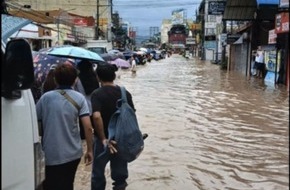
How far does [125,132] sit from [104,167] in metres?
0.60

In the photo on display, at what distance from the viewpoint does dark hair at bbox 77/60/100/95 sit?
27.4ft

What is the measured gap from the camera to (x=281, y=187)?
6754 millimetres

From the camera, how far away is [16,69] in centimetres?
268

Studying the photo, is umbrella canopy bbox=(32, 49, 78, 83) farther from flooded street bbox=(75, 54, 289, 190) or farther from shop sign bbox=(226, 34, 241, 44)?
A: shop sign bbox=(226, 34, 241, 44)

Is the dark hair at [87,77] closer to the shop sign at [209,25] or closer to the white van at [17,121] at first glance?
the white van at [17,121]

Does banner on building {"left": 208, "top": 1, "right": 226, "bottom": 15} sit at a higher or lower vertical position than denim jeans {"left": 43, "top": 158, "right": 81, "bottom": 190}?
higher

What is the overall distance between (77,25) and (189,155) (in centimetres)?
5824

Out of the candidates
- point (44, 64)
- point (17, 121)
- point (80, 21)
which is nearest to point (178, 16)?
point (80, 21)

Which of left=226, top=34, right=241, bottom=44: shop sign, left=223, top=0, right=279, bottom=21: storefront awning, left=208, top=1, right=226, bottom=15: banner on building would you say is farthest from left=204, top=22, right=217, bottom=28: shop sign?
left=223, top=0, right=279, bottom=21: storefront awning

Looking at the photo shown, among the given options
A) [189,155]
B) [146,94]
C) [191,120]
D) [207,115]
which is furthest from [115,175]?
[146,94]

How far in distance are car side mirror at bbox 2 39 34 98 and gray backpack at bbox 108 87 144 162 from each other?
6.62 feet

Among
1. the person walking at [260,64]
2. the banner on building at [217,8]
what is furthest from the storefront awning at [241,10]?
the banner on building at [217,8]

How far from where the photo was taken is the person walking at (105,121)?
489 cm

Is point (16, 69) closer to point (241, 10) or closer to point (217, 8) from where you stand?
point (241, 10)
